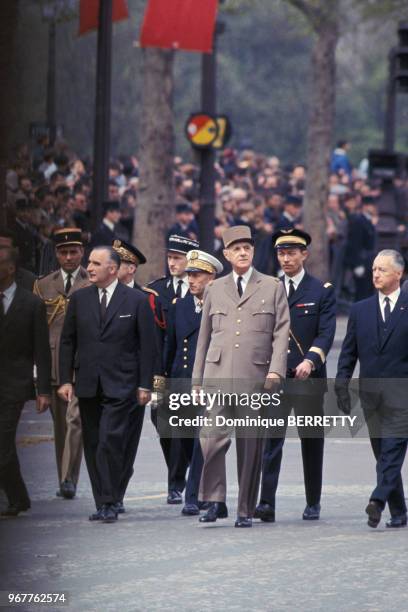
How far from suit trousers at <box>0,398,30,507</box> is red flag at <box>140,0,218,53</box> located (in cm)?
1396

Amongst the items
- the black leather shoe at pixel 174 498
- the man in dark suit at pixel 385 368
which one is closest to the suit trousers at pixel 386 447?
the man in dark suit at pixel 385 368

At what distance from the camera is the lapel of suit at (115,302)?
10766 millimetres

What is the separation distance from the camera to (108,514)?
1047cm

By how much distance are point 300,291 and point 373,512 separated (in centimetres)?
167

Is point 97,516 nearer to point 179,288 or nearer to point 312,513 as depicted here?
point 312,513

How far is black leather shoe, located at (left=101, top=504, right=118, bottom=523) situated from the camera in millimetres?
10461

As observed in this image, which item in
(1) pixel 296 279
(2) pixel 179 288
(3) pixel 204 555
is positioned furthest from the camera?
(2) pixel 179 288

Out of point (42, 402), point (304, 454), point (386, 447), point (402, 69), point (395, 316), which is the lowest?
point (304, 454)

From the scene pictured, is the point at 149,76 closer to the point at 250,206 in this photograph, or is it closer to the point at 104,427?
the point at 250,206

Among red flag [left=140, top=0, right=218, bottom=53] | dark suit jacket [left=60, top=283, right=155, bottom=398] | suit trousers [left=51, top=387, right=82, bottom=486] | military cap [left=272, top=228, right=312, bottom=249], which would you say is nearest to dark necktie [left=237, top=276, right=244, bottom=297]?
military cap [left=272, top=228, right=312, bottom=249]

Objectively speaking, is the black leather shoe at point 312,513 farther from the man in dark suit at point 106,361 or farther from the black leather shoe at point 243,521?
the man in dark suit at point 106,361

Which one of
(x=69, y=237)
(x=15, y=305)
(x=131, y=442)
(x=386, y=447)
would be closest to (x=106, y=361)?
(x=131, y=442)

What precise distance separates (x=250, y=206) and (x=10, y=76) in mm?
24068

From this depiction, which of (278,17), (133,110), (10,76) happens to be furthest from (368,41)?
(10,76)
